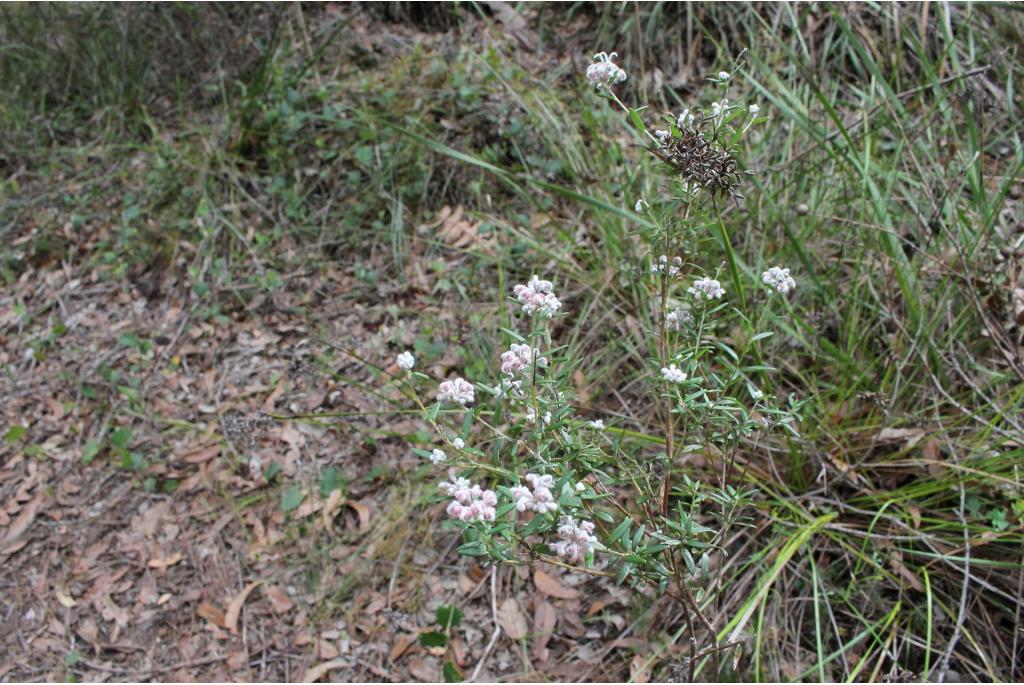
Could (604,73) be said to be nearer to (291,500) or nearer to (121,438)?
(291,500)

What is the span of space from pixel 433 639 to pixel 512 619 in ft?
0.77

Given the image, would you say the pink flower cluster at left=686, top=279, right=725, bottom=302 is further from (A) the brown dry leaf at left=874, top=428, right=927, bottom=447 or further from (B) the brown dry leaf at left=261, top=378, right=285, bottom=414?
(B) the brown dry leaf at left=261, top=378, right=285, bottom=414

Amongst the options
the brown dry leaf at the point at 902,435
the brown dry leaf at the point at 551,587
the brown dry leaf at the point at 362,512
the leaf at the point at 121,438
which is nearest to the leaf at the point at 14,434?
the leaf at the point at 121,438

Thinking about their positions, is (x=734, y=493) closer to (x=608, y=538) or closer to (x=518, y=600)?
(x=608, y=538)

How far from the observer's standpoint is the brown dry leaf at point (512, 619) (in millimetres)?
2328

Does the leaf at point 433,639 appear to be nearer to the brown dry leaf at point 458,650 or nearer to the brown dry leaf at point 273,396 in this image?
the brown dry leaf at point 458,650

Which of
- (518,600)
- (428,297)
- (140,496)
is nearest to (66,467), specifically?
(140,496)

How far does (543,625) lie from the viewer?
2.34 meters

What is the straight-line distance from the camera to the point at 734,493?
1.66 metres

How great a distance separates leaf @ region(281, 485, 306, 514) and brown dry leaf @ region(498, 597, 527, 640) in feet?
2.57

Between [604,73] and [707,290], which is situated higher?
[604,73]

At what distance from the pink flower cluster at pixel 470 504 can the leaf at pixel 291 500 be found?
1508mm

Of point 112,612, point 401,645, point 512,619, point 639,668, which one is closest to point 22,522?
point 112,612

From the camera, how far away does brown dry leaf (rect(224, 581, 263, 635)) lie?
250 cm
